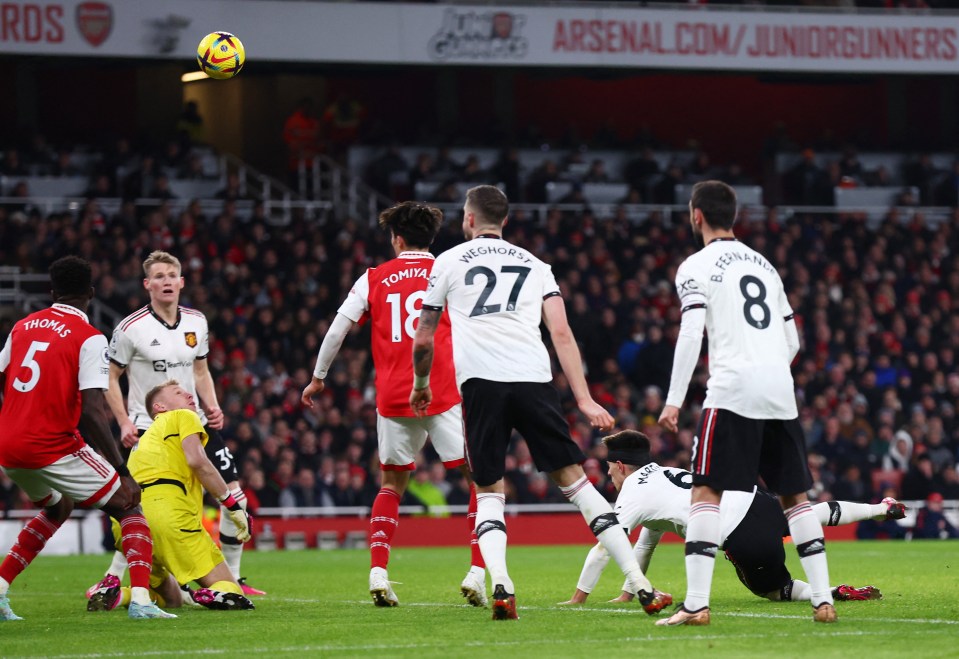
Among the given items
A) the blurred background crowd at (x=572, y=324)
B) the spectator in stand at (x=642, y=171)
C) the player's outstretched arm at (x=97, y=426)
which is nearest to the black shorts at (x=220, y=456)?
the player's outstretched arm at (x=97, y=426)

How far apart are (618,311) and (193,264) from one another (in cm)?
688

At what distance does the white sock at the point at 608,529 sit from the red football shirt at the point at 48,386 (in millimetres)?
2923

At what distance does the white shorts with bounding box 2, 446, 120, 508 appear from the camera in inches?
371

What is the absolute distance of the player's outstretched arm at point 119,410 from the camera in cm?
1019

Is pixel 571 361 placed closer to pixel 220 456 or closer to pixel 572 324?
pixel 220 456

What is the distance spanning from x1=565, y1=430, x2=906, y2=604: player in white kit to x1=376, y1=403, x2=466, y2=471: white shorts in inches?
37.7

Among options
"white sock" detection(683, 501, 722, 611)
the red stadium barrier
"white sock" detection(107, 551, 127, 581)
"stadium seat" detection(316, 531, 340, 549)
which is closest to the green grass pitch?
"white sock" detection(683, 501, 722, 611)

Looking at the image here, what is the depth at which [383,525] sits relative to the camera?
1011 cm

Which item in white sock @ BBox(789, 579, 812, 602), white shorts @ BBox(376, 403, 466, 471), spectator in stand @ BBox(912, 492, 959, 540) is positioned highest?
white shorts @ BBox(376, 403, 466, 471)

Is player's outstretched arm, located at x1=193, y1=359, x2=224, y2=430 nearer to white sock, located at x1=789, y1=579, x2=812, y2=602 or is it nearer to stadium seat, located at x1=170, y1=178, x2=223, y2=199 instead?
white sock, located at x1=789, y1=579, x2=812, y2=602

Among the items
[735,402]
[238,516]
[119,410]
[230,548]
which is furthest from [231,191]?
[735,402]

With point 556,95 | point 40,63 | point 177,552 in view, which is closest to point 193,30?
point 40,63

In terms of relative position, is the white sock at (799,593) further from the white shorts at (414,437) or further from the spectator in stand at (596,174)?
the spectator in stand at (596,174)

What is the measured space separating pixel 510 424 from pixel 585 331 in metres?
16.5
